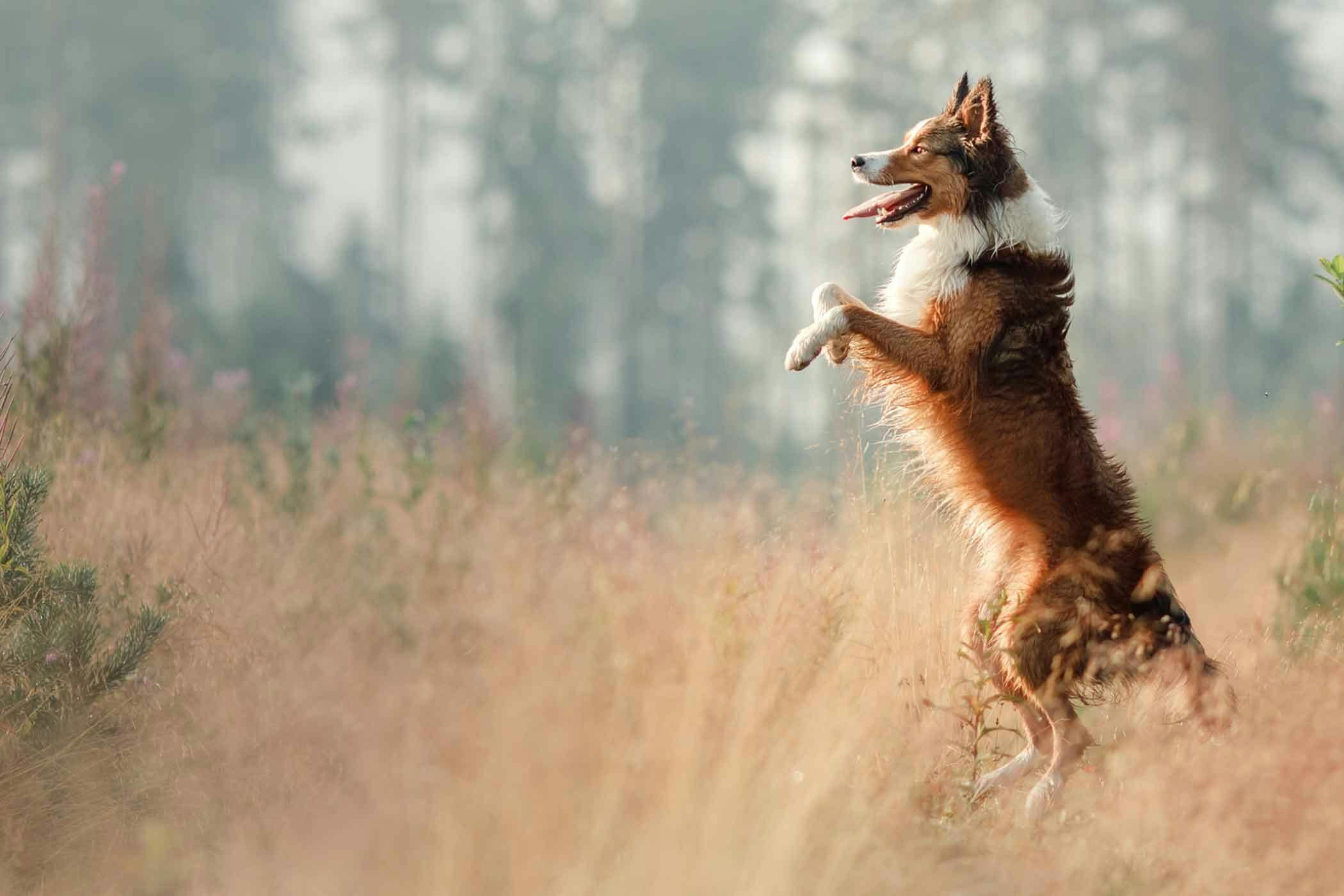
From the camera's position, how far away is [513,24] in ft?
110

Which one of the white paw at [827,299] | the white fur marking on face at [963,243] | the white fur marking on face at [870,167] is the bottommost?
the white paw at [827,299]

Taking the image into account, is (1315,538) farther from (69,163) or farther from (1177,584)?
(69,163)

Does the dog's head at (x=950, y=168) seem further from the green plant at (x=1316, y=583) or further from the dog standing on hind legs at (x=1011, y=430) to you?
the green plant at (x=1316, y=583)

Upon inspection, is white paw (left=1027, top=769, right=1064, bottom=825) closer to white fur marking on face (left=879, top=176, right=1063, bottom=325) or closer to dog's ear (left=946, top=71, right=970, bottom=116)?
white fur marking on face (left=879, top=176, right=1063, bottom=325)

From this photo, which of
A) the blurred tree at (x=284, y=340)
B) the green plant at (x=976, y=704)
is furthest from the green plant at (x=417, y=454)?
the blurred tree at (x=284, y=340)

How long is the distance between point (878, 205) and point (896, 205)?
0.08 m

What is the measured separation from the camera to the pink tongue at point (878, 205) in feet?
18.6

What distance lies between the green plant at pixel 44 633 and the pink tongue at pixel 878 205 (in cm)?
338

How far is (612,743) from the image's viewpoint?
151 inches

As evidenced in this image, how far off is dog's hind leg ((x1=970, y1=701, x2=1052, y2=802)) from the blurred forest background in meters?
20.6

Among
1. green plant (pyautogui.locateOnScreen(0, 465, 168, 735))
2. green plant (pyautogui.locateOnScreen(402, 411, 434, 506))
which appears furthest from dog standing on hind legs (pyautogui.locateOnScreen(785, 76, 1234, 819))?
green plant (pyautogui.locateOnScreen(0, 465, 168, 735))

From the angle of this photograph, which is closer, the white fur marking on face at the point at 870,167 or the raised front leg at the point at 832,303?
the raised front leg at the point at 832,303

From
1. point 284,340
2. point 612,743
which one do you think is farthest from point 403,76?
point 612,743

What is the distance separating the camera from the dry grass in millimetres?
3584
